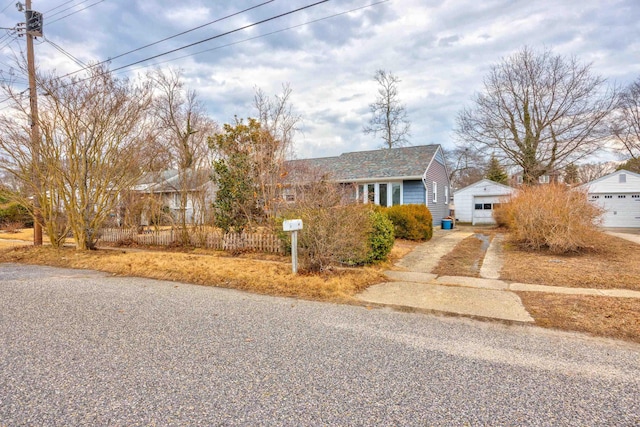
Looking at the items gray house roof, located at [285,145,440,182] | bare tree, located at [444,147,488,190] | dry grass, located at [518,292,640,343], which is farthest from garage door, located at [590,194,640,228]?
dry grass, located at [518,292,640,343]

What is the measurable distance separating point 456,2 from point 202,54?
741 cm

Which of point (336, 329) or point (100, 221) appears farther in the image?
point (100, 221)

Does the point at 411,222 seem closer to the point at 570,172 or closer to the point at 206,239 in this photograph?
the point at 206,239

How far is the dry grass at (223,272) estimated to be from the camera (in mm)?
5918

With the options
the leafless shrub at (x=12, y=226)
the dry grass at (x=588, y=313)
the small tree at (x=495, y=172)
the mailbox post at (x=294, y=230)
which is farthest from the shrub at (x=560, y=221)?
the leafless shrub at (x=12, y=226)

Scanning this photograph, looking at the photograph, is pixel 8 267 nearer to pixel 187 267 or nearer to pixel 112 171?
pixel 112 171

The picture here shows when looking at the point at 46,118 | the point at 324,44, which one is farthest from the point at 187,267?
the point at 324,44

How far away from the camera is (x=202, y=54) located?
10.6m

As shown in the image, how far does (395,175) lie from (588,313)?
12.6 meters

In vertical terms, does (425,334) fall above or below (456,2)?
below

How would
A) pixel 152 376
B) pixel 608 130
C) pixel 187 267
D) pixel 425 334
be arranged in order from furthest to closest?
pixel 608 130, pixel 187 267, pixel 425 334, pixel 152 376

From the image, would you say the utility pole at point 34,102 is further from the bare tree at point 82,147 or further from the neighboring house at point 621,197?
the neighboring house at point 621,197

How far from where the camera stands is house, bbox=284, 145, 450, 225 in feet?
54.5

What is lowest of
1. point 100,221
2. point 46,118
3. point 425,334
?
point 425,334
